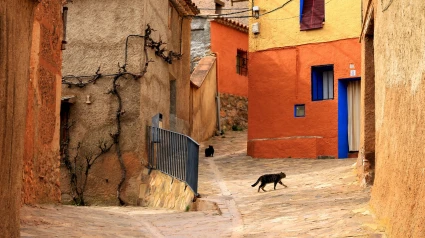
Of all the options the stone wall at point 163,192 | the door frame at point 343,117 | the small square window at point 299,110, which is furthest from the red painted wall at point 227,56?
the stone wall at point 163,192

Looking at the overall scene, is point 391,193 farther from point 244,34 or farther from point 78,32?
point 244,34

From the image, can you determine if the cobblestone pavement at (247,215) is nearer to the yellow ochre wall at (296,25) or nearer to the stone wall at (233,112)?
the yellow ochre wall at (296,25)

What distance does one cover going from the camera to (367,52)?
11.7 m

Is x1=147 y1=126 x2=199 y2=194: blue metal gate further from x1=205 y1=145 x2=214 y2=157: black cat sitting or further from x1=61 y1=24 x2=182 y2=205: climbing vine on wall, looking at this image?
x1=205 y1=145 x2=214 y2=157: black cat sitting

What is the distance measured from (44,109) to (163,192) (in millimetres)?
4110

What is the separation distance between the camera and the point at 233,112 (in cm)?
2570

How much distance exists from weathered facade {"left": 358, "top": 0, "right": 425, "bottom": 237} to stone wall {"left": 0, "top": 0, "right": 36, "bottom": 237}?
11.2 feet

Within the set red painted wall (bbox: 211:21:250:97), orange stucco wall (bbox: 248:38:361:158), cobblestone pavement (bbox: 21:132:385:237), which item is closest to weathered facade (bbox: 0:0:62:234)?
cobblestone pavement (bbox: 21:132:385:237)

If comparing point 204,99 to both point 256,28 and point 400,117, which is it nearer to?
point 256,28

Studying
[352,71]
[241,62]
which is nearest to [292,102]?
[352,71]

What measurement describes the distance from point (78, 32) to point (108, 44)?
86cm

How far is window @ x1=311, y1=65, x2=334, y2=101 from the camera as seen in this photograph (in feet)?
63.3

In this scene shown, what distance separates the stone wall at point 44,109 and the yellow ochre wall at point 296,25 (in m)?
10.3

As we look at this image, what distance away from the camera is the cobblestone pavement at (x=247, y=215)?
25.9 ft
